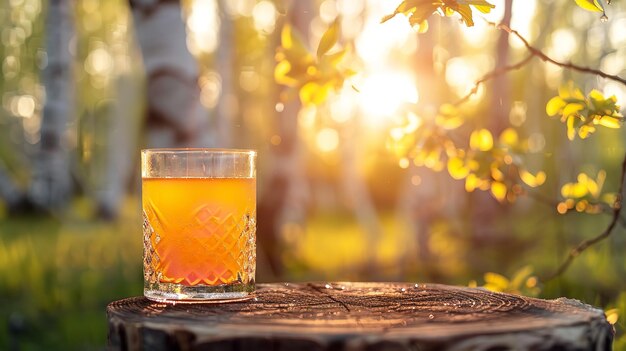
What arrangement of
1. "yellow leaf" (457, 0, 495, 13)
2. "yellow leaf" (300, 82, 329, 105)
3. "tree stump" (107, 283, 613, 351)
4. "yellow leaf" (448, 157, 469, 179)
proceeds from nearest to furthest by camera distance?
"tree stump" (107, 283, 613, 351), "yellow leaf" (457, 0, 495, 13), "yellow leaf" (300, 82, 329, 105), "yellow leaf" (448, 157, 469, 179)

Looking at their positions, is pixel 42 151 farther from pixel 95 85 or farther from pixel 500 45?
pixel 95 85

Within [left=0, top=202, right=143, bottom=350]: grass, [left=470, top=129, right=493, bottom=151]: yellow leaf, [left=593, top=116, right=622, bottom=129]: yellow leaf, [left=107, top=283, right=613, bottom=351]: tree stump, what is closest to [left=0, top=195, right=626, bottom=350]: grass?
[left=0, top=202, right=143, bottom=350]: grass

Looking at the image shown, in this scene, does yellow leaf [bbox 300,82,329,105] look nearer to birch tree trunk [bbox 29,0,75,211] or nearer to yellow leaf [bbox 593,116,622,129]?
yellow leaf [bbox 593,116,622,129]

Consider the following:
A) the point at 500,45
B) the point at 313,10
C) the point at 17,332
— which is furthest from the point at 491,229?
the point at 17,332

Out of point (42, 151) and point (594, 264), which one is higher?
point (42, 151)

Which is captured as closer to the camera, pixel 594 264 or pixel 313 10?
Answer: pixel 594 264

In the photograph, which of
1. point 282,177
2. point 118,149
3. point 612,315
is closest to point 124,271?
point 282,177

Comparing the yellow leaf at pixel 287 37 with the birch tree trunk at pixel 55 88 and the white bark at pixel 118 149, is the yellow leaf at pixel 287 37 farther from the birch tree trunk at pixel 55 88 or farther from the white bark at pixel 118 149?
the white bark at pixel 118 149

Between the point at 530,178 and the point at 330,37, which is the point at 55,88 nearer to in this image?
the point at 530,178
